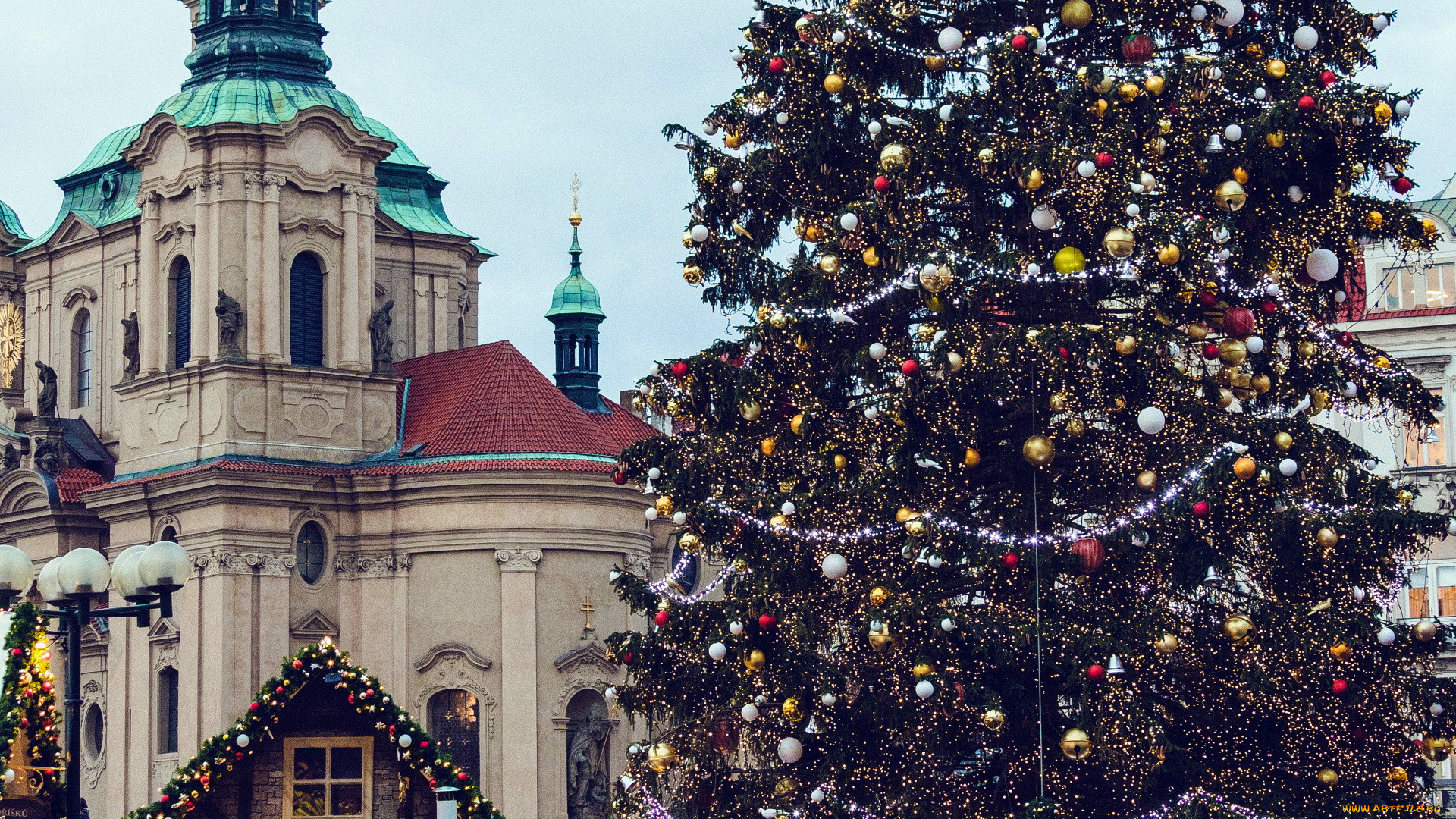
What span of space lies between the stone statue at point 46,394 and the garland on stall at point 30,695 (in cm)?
3492

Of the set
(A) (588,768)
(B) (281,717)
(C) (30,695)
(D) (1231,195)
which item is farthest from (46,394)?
(D) (1231,195)

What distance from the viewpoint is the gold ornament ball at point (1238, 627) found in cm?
1997

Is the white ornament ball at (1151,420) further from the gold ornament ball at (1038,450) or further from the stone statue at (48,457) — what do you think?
the stone statue at (48,457)

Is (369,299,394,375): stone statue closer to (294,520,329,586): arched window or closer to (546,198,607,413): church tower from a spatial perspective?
(294,520,329,586): arched window

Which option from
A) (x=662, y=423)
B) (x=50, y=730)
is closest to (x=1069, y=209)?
(x=50, y=730)

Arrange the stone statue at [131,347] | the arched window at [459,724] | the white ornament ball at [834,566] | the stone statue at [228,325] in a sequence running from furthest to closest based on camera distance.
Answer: the stone statue at [131,347] < the stone statue at [228,325] < the arched window at [459,724] < the white ornament ball at [834,566]

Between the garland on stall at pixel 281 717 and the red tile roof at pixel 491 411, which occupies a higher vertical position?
the red tile roof at pixel 491 411

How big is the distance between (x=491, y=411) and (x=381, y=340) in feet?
11.4

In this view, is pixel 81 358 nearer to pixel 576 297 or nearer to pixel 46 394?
pixel 46 394

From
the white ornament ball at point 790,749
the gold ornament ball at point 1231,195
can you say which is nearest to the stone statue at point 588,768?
the white ornament ball at point 790,749

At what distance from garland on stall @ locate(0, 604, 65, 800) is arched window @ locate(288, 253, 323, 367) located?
2863 cm

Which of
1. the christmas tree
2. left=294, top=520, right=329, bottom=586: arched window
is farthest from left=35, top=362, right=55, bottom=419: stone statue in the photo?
the christmas tree

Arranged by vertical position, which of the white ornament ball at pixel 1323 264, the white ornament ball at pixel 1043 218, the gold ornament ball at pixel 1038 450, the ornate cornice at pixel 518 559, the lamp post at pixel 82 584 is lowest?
the lamp post at pixel 82 584

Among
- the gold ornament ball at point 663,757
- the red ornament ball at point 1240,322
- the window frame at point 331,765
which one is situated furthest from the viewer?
the window frame at point 331,765
